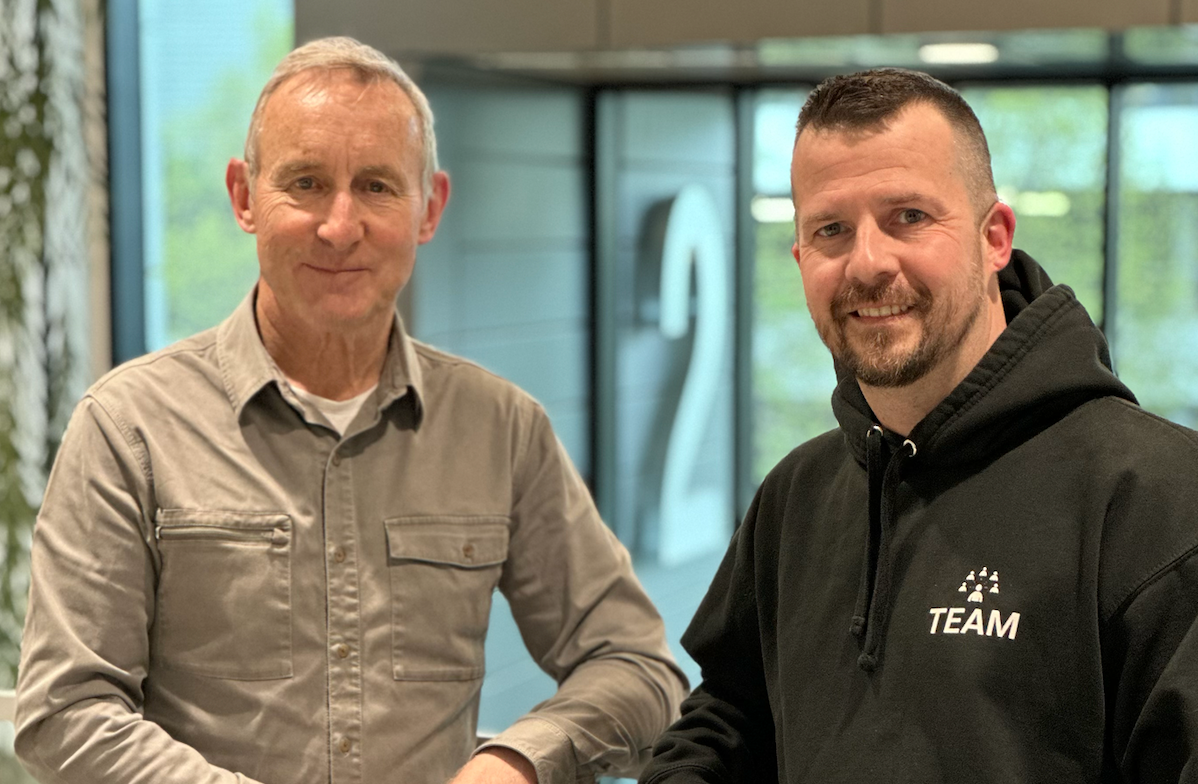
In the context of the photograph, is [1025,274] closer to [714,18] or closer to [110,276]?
[714,18]

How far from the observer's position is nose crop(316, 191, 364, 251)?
1.67 meters

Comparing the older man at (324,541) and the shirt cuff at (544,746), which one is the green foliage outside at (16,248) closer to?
the older man at (324,541)

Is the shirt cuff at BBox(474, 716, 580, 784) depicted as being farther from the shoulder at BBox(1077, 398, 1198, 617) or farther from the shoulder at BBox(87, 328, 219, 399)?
the shoulder at BBox(1077, 398, 1198, 617)

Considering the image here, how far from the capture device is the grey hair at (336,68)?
172 centimetres

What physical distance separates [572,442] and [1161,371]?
1952 millimetres

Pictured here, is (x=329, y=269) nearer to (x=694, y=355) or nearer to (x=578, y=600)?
(x=578, y=600)

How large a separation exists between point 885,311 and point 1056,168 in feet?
10.0

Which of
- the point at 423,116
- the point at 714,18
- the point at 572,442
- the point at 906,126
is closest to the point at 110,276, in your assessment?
the point at 572,442

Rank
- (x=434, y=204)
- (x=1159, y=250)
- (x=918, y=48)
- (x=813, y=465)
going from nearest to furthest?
1. (x=813, y=465)
2. (x=434, y=204)
3. (x=918, y=48)
4. (x=1159, y=250)

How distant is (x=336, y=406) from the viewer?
1753mm

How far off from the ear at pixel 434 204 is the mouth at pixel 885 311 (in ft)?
2.26

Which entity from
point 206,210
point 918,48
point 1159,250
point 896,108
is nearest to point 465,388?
point 896,108

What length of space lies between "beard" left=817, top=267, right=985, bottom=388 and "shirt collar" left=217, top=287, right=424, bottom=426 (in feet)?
2.19

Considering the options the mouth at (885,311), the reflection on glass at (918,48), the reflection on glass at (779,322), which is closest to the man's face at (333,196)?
the mouth at (885,311)
